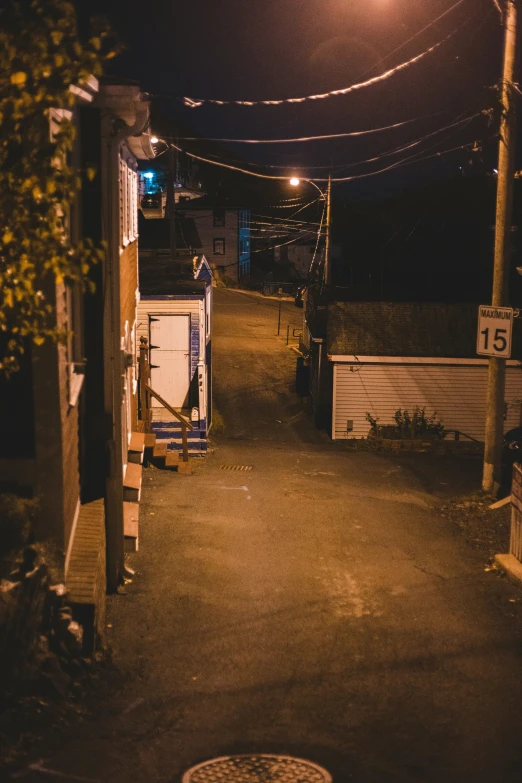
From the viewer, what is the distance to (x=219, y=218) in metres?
66.8

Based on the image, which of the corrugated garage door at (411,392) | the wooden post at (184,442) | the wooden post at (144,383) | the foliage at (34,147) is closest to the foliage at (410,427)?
the corrugated garage door at (411,392)

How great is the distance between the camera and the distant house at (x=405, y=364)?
82.0ft

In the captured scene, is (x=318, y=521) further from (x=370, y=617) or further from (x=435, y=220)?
(x=435, y=220)

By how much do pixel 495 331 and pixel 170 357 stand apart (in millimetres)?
8633

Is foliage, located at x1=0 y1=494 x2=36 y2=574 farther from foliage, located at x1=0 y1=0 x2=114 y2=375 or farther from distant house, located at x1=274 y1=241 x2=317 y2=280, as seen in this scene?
distant house, located at x1=274 y1=241 x2=317 y2=280

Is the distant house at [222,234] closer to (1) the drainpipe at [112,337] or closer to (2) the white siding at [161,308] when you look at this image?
(2) the white siding at [161,308]

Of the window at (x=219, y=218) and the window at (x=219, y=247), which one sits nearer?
the window at (x=219, y=218)

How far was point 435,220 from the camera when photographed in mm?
49625

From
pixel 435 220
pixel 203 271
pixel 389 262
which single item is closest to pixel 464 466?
pixel 203 271

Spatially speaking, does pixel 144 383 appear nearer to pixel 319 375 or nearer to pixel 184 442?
pixel 184 442

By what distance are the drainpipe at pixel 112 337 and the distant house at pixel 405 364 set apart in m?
14.8

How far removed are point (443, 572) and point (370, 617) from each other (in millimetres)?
2231

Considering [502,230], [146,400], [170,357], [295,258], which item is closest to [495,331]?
[502,230]

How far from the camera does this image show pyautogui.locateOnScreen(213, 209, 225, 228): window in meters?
66.4
